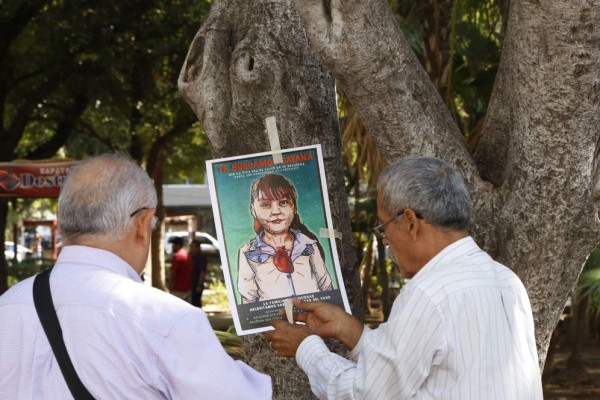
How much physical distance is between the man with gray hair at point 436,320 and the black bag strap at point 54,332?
894 mm

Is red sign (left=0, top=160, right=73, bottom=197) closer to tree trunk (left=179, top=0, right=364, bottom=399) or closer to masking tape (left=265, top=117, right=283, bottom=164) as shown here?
tree trunk (left=179, top=0, right=364, bottom=399)

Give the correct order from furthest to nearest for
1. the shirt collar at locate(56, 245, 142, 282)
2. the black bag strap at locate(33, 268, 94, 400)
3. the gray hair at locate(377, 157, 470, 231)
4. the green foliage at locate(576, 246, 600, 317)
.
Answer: the green foliage at locate(576, 246, 600, 317) → the gray hair at locate(377, 157, 470, 231) → the shirt collar at locate(56, 245, 142, 282) → the black bag strap at locate(33, 268, 94, 400)

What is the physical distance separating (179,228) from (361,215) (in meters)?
29.4

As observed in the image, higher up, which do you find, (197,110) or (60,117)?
(60,117)

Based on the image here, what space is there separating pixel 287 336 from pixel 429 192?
78 cm

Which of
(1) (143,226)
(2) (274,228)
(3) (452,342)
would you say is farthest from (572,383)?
(1) (143,226)

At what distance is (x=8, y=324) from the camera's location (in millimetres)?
2357

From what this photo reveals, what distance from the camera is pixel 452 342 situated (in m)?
2.66

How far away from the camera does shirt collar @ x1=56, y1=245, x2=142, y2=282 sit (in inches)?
95.0

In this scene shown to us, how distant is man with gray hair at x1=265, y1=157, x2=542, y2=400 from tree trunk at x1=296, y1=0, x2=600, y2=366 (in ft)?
2.97

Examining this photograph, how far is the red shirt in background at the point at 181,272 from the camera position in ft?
55.8

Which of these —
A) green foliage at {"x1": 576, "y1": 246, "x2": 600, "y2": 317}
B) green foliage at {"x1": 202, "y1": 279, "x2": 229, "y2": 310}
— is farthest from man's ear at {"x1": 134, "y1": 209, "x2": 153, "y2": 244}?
green foliage at {"x1": 202, "y1": 279, "x2": 229, "y2": 310}

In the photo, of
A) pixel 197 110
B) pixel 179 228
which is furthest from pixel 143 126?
pixel 179 228

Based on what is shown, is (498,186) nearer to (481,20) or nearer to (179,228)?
(481,20)
